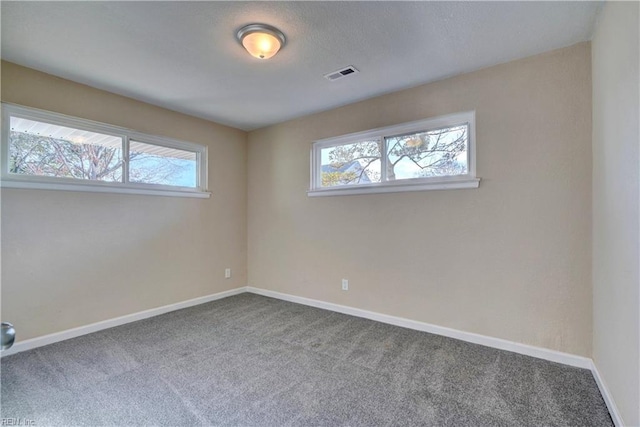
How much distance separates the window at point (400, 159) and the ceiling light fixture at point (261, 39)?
1.54 metres

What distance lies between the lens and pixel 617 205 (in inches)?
65.6

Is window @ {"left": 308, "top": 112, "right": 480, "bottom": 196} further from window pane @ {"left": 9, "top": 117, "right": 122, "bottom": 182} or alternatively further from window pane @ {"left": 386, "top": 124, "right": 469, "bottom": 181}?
window pane @ {"left": 9, "top": 117, "right": 122, "bottom": 182}

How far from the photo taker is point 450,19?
78.7 inches

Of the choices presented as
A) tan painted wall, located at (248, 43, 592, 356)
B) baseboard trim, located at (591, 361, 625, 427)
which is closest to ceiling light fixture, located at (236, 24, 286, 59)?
tan painted wall, located at (248, 43, 592, 356)

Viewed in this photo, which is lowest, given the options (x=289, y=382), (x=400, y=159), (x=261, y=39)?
(x=289, y=382)

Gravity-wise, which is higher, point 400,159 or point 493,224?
point 400,159

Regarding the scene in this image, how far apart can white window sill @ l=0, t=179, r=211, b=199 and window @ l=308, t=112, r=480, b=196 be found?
1.61 meters

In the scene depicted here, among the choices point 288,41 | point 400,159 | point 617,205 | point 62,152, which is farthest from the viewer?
point 400,159

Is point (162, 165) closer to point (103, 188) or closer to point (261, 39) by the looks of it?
point (103, 188)

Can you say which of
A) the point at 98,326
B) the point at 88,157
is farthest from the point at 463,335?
the point at 88,157

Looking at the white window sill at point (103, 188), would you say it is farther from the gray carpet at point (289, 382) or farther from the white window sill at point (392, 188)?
the white window sill at point (392, 188)

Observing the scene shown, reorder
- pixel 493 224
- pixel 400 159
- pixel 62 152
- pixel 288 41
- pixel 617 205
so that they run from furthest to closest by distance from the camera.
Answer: pixel 400 159
pixel 62 152
pixel 493 224
pixel 288 41
pixel 617 205

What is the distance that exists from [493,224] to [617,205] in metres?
0.93

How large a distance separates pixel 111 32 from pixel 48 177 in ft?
5.08
